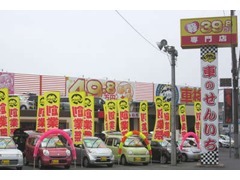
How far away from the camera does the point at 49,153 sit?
17.5 metres

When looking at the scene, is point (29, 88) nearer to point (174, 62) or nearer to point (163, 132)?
point (163, 132)

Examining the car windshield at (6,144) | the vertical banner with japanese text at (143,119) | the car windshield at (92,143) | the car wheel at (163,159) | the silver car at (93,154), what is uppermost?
the vertical banner with japanese text at (143,119)

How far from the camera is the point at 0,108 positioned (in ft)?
66.8

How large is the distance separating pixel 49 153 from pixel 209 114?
7.46 meters

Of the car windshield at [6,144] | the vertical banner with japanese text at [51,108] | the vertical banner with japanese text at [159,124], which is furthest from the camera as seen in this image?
the vertical banner with japanese text at [159,124]

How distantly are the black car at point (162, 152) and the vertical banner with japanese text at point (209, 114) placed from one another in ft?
11.0

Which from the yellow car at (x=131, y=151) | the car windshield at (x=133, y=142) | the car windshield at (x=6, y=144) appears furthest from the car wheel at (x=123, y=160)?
the car windshield at (x=6, y=144)

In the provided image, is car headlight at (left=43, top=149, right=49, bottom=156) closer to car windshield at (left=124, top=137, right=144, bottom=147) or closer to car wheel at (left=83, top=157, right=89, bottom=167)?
car wheel at (left=83, top=157, right=89, bottom=167)

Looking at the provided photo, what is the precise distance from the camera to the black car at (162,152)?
74.3 ft

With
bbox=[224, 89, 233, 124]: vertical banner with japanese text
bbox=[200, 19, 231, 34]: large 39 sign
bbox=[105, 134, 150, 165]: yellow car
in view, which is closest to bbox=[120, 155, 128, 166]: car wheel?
bbox=[105, 134, 150, 165]: yellow car

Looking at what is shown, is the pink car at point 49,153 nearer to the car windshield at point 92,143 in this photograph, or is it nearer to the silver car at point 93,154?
the silver car at point 93,154

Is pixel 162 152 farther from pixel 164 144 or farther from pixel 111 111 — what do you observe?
pixel 111 111

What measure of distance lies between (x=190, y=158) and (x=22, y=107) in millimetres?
14355

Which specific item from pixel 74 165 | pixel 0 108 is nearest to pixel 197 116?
pixel 74 165
